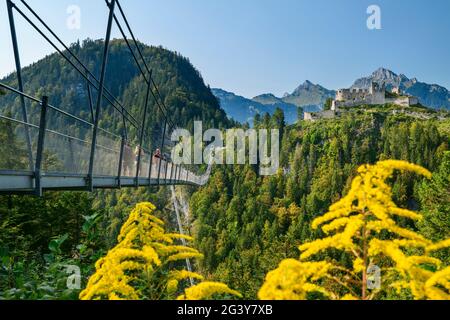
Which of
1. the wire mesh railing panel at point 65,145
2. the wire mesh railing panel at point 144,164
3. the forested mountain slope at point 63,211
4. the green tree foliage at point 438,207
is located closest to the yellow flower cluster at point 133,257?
the forested mountain slope at point 63,211

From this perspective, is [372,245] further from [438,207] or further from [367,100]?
[367,100]

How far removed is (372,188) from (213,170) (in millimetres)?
120607

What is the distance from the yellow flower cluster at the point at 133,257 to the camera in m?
2.56

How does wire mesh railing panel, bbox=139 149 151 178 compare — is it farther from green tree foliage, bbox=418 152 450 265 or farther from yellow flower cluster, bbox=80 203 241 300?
green tree foliage, bbox=418 152 450 265

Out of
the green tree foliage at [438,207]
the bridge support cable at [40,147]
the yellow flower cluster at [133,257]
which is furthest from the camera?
the green tree foliage at [438,207]

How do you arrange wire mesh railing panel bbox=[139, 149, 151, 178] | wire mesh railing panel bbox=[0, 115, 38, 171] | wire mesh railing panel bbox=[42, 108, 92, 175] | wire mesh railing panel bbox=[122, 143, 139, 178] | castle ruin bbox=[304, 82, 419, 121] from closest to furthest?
wire mesh railing panel bbox=[0, 115, 38, 171]
wire mesh railing panel bbox=[42, 108, 92, 175]
wire mesh railing panel bbox=[122, 143, 139, 178]
wire mesh railing panel bbox=[139, 149, 151, 178]
castle ruin bbox=[304, 82, 419, 121]

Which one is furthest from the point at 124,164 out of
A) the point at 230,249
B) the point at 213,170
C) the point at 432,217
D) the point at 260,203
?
the point at 213,170

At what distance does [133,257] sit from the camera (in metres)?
3.12

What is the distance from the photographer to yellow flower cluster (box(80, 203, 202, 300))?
2562 millimetres

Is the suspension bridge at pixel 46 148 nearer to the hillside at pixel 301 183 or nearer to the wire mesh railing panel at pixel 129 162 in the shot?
the wire mesh railing panel at pixel 129 162

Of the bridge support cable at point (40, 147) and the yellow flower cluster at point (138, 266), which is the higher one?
the bridge support cable at point (40, 147)

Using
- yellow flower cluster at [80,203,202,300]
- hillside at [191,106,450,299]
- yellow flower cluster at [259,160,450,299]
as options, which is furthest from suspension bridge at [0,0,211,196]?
hillside at [191,106,450,299]
